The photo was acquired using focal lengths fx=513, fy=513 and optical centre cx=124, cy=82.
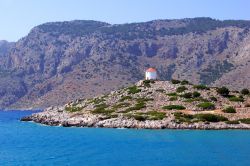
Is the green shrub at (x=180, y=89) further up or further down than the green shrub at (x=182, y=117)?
further up

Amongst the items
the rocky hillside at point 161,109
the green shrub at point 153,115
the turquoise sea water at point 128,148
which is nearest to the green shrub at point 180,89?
the rocky hillside at point 161,109

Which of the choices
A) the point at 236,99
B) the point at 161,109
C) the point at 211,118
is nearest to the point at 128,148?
the point at 211,118

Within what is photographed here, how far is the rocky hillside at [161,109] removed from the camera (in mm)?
88938

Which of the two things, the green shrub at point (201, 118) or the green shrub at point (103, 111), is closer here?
the green shrub at point (201, 118)

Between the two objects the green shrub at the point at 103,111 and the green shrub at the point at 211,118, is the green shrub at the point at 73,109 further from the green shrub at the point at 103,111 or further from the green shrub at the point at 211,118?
the green shrub at the point at 211,118

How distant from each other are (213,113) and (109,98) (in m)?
31.7

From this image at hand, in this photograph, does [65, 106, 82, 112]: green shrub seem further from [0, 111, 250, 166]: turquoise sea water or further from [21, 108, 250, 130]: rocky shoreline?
[0, 111, 250, 166]: turquoise sea water

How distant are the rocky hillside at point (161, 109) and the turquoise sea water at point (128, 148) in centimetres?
699

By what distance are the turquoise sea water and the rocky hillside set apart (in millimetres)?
6993

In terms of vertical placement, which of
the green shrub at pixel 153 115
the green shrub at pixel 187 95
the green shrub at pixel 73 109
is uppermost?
the green shrub at pixel 187 95

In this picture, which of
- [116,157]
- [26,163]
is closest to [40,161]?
[26,163]

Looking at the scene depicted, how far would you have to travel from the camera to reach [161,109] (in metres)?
101

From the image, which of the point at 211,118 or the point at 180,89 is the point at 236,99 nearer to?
the point at 180,89

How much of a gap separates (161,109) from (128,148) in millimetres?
40371
